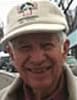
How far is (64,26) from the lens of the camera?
9.41 ft

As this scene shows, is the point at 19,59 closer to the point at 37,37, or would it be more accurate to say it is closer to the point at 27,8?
the point at 37,37

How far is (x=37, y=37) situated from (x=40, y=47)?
69mm

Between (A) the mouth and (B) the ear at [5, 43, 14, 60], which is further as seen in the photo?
(B) the ear at [5, 43, 14, 60]

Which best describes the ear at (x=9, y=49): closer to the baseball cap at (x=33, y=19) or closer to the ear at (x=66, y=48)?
the baseball cap at (x=33, y=19)

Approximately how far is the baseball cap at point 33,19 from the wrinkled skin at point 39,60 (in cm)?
7

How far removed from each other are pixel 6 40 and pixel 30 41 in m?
0.17

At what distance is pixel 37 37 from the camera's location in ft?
9.21

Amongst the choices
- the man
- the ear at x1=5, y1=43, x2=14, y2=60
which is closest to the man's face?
the man

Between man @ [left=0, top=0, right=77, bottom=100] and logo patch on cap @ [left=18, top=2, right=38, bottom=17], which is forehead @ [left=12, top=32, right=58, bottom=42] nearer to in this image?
man @ [left=0, top=0, right=77, bottom=100]

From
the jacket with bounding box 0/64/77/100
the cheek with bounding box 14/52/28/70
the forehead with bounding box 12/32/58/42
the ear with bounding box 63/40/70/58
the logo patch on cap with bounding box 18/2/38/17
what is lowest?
the jacket with bounding box 0/64/77/100

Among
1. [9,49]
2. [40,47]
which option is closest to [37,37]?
[40,47]

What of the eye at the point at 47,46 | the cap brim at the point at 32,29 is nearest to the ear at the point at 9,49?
the cap brim at the point at 32,29

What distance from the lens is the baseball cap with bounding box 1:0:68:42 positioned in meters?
2.77

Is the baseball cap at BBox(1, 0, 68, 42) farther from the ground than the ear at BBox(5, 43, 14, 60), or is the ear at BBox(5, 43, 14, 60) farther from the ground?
the baseball cap at BBox(1, 0, 68, 42)
